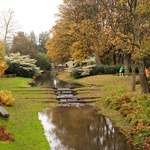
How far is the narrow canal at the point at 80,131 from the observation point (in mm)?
10094

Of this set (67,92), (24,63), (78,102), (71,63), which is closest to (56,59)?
(71,63)

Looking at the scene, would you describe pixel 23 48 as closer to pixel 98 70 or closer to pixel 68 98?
pixel 98 70

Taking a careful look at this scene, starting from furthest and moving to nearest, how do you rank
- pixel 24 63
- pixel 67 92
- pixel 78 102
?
pixel 24 63
pixel 67 92
pixel 78 102

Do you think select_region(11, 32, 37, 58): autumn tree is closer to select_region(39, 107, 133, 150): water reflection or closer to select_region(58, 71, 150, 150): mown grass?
select_region(58, 71, 150, 150): mown grass

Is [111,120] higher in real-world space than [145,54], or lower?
lower

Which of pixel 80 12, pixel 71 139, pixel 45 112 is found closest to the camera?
pixel 71 139

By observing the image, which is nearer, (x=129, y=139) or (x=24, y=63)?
(x=129, y=139)

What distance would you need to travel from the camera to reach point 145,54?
46.3 feet

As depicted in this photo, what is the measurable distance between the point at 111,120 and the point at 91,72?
2257 cm

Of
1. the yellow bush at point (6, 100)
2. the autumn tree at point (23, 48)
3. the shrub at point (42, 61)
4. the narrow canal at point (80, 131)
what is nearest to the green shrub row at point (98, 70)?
the autumn tree at point (23, 48)

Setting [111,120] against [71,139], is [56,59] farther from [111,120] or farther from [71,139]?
[71,139]

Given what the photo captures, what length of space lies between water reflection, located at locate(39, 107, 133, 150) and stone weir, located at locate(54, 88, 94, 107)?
2.43 meters

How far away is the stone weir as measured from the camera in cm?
1889

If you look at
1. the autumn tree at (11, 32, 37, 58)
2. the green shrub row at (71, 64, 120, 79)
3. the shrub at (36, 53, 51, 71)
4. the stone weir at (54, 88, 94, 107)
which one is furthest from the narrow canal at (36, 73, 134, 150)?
the shrub at (36, 53, 51, 71)
